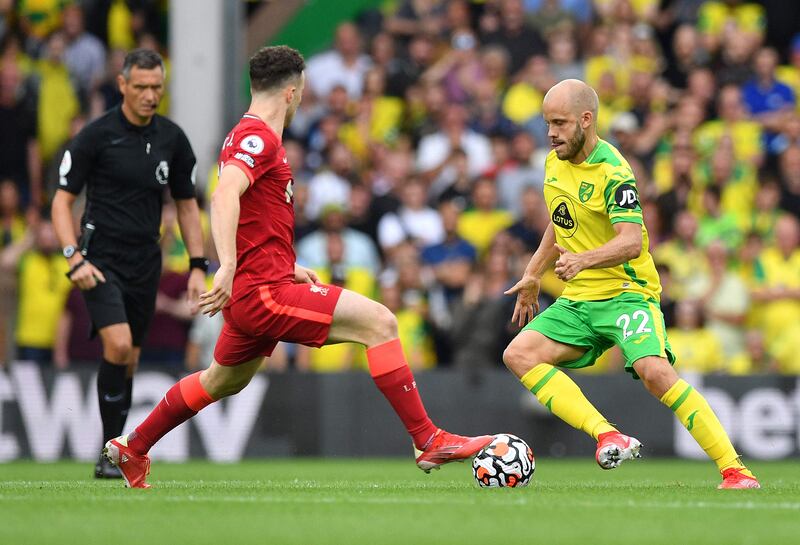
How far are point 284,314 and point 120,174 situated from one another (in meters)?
2.20

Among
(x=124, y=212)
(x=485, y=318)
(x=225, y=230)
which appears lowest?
(x=485, y=318)

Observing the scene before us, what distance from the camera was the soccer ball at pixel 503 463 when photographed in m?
7.60

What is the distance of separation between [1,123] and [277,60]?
8960 mm

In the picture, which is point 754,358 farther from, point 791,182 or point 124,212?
point 124,212

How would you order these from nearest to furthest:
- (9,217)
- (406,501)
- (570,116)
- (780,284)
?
1. (406,501)
2. (570,116)
3. (780,284)
4. (9,217)

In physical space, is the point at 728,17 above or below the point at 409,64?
above

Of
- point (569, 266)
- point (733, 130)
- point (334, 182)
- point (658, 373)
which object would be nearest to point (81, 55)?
point (334, 182)

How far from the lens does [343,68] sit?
55.2 ft

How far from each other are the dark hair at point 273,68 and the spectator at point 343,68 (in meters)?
9.06

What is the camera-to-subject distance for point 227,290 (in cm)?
693

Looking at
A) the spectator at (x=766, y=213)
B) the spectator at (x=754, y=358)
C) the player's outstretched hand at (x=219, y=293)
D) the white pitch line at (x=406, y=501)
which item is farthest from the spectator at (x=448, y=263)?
the player's outstretched hand at (x=219, y=293)

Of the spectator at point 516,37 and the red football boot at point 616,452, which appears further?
the spectator at point 516,37

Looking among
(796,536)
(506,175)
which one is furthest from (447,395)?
(796,536)

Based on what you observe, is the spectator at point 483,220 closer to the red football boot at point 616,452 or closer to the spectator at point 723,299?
the spectator at point 723,299
